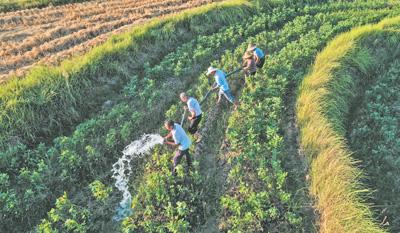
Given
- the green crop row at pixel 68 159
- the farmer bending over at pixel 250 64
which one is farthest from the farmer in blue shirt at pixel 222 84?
the green crop row at pixel 68 159

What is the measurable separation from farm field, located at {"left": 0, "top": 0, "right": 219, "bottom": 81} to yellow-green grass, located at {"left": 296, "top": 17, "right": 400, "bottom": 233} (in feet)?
24.2

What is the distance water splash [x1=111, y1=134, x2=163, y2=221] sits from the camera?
927cm

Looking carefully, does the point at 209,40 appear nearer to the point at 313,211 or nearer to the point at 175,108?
the point at 175,108

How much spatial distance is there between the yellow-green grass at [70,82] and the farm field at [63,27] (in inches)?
44.4

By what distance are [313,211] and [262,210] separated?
3.53 feet

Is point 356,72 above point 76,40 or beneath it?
beneath

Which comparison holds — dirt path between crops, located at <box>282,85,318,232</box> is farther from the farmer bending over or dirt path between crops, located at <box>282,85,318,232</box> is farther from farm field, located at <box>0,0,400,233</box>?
the farmer bending over

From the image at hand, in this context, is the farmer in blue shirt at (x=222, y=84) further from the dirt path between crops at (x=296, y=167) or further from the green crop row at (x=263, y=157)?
the dirt path between crops at (x=296, y=167)

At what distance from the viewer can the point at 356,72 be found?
42.8ft

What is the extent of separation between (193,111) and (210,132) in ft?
3.59

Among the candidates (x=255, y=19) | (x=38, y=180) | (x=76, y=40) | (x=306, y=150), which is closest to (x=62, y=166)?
(x=38, y=180)

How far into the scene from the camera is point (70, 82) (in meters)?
12.1

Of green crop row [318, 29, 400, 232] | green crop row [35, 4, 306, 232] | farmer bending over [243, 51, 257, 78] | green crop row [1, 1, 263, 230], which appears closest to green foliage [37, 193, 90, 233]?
green crop row [1, 1, 263, 230]

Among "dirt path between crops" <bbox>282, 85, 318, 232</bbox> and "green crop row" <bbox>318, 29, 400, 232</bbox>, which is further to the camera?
"green crop row" <bbox>318, 29, 400, 232</bbox>
